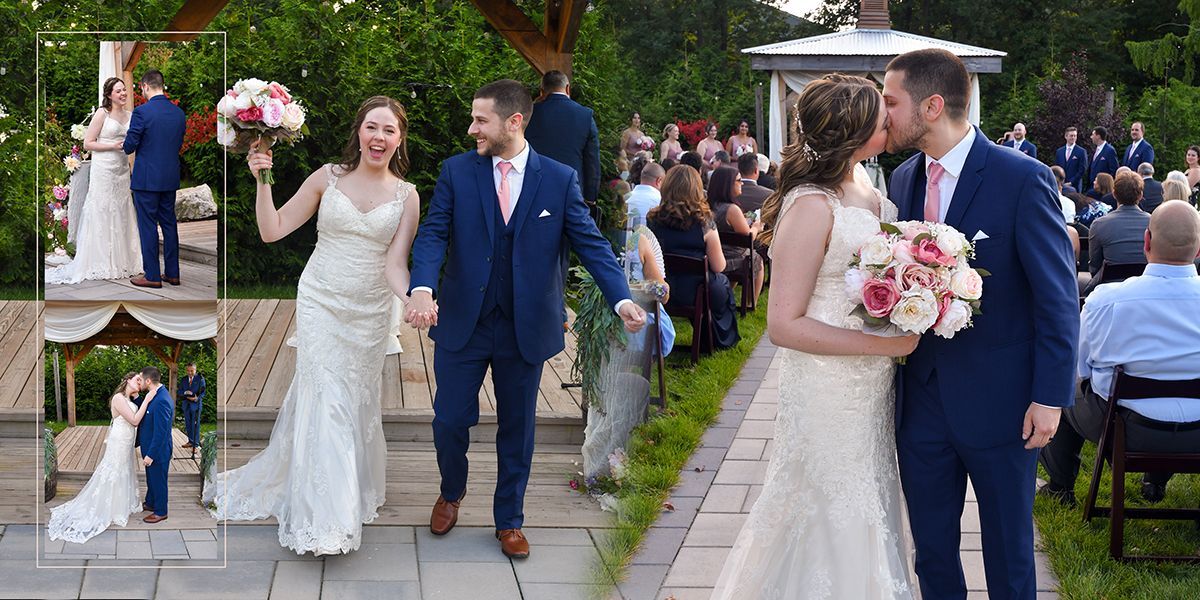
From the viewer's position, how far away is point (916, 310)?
306 cm

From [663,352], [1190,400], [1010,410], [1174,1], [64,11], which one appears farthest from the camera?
[1174,1]

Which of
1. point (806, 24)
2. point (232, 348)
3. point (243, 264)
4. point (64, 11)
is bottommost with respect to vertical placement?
point (232, 348)

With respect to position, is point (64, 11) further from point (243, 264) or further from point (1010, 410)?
point (1010, 410)

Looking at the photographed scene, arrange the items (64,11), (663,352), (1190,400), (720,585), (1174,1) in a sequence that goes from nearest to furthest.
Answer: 1. (720,585)
2. (64,11)
3. (1190,400)
4. (663,352)
5. (1174,1)

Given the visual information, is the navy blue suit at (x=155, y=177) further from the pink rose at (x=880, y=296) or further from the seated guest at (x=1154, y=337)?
the seated guest at (x=1154, y=337)

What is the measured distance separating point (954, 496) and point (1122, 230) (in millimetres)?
4737

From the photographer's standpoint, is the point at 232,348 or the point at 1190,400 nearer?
the point at 1190,400

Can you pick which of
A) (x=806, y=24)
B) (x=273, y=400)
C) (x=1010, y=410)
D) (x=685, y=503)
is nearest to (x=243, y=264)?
(x=273, y=400)

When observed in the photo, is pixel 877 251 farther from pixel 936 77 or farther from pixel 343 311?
pixel 343 311

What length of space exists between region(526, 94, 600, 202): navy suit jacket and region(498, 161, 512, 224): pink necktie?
2.04m

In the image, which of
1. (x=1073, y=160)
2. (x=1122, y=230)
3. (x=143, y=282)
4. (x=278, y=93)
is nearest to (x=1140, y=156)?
(x=1073, y=160)

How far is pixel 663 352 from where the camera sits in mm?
6676

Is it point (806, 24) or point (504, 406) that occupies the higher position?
point (806, 24)

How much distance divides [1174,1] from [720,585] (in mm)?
28144
